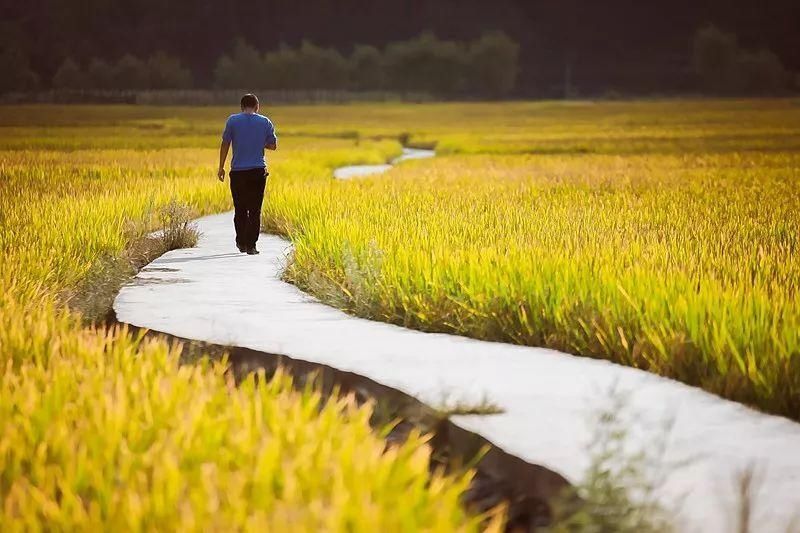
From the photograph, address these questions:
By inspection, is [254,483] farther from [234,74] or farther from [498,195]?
[234,74]

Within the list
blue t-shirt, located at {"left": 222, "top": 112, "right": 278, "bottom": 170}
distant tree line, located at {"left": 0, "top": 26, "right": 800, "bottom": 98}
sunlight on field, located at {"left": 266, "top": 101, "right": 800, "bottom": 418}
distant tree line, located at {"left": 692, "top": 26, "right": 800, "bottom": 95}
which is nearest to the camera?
sunlight on field, located at {"left": 266, "top": 101, "right": 800, "bottom": 418}

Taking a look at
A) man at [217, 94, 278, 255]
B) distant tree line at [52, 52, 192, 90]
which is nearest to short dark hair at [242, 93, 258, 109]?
man at [217, 94, 278, 255]

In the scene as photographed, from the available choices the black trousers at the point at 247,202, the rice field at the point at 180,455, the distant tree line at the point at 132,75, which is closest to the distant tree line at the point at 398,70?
the distant tree line at the point at 132,75

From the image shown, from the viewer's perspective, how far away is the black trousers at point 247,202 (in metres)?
10.0

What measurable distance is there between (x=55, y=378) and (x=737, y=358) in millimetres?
2719

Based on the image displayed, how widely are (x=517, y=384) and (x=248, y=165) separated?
18.8ft

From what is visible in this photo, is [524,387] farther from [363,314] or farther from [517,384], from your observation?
[363,314]

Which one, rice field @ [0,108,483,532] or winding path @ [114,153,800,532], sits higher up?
rice field @ [0,108,483,532]

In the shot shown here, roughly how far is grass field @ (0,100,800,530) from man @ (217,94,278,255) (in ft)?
1.72

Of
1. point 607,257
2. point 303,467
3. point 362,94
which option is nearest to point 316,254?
point 607,257

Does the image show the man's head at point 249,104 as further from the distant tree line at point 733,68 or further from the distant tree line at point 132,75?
the distant tree line at point 733,68

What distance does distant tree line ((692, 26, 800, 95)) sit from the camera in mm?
153500

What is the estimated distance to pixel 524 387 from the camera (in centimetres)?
475

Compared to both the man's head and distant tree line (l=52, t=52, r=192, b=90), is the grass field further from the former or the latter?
distant tree line (l=52, t=52, r=192, b=90)
